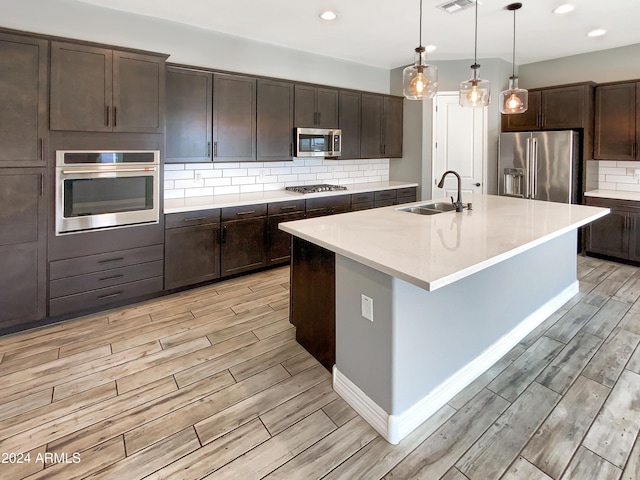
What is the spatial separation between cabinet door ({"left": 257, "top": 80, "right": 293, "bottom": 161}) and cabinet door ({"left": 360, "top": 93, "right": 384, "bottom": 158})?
130 centimetres

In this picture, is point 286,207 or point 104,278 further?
point 286,207

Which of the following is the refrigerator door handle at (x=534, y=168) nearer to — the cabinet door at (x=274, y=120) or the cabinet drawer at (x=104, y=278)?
the cabinet door at (x=274, y=120)

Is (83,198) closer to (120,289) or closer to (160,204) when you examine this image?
(160,204)

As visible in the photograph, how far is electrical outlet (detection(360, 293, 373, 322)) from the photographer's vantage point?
1912mm

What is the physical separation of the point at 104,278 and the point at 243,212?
1.45m

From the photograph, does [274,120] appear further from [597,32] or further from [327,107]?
[597,32]

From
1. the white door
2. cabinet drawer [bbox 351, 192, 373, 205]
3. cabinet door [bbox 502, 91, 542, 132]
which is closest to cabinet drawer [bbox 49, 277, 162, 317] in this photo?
cabinet drawer [bbox 351, 192, 373, 205]

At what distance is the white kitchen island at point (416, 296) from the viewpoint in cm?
181

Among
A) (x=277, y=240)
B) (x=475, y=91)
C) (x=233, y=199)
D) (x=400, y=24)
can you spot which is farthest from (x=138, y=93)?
(x=475, y=91)

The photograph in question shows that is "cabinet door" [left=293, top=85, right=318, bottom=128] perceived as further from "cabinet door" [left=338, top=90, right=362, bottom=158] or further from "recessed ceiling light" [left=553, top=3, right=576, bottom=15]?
"recessed ceiling light" [left=553, top=3, right=576, bottom=15]

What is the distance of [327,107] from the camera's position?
498 cm

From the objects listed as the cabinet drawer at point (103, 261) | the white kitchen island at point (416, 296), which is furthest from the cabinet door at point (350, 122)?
the cabinet drawer at point (103, 261)

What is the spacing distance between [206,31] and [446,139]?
3.56m

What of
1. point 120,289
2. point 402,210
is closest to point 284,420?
point 402,210
